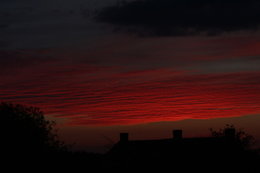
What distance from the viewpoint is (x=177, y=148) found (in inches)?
2114

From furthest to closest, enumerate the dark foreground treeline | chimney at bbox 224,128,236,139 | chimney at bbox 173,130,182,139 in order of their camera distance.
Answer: chimney at bbox 173,130,182,139, chimney at bbox 224,128,236,139, the dark foreground treeline

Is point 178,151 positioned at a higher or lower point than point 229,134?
lower

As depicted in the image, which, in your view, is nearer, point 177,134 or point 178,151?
point 178,151

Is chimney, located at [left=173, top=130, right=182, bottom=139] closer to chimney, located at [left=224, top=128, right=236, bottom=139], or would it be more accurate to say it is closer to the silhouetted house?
the silhouetted house

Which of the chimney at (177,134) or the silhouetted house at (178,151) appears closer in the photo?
the silhouetted house at (178,151)

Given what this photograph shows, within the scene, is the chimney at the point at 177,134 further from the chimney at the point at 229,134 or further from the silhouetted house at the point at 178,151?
the chimney at the point at 229,134

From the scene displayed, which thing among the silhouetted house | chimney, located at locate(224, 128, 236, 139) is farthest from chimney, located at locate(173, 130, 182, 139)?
chimney, located at locate(224, 128, 236, 139)

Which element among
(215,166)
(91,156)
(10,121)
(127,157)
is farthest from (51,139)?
(91,156)

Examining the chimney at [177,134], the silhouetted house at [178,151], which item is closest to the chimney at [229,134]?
the silhouetted house at [178,151]

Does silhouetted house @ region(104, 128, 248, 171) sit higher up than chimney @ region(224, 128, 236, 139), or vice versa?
chimney @ region(224, 128, 236, 139)

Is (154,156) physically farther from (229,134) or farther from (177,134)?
(229,134)

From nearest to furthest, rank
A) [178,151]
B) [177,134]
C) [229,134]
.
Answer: [178,151], [229,134], [177,134]

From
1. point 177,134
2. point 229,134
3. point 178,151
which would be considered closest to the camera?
point 178,151

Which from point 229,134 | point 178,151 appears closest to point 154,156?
point 178,151
